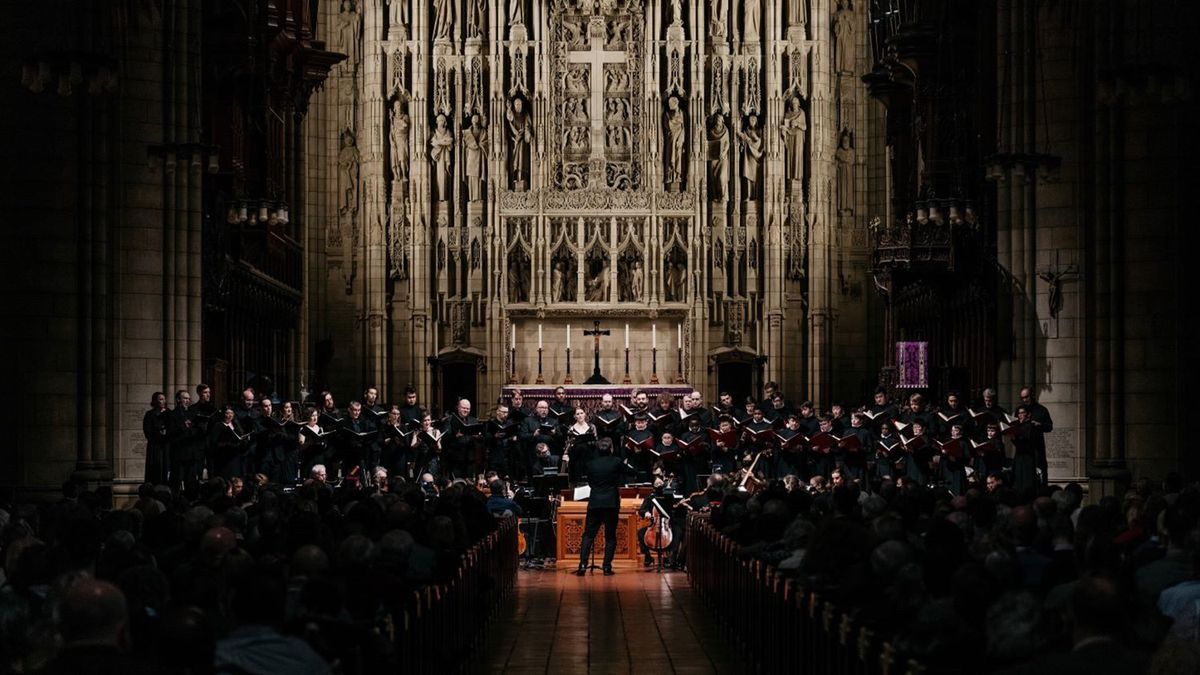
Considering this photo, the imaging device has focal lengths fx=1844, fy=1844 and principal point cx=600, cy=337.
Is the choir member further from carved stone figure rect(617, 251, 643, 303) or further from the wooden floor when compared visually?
carved stone figure rect(617, 251, 643, 303)

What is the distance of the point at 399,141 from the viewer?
38.7 meters

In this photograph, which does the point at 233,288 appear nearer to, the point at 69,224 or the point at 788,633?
the point at 69,224

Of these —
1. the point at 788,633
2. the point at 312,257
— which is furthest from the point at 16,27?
the point at 312,257

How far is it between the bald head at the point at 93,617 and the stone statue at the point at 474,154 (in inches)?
1306

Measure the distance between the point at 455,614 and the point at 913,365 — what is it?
51.5 feet

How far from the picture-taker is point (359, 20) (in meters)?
38.9

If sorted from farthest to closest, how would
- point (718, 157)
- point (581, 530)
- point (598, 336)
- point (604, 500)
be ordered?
point (718, 157) → point (598, 336) → point (581, 530) → point (604, 500)

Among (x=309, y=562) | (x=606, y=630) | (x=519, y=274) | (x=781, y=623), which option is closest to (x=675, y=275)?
(x=519, y=274)

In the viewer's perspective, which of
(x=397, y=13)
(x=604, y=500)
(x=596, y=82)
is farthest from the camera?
(x=596, y=82)

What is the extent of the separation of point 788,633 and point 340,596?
14.4 feet

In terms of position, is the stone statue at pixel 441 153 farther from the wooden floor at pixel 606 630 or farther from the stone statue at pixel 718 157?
Result: the wooden floor at pixel 606 630

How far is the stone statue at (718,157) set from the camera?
39094 mm

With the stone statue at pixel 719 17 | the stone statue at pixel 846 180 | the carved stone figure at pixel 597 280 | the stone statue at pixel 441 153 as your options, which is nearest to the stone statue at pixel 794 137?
the stone statue at pixel 846 180

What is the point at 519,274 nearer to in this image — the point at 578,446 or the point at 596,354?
the point at 596,354
